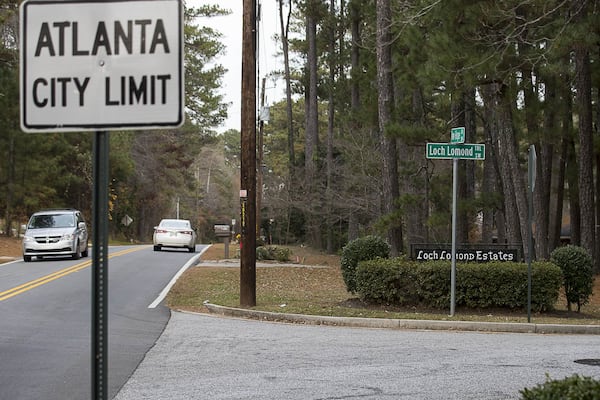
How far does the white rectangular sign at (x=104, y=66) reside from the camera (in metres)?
3.37

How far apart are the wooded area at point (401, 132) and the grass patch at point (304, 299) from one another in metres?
2.05

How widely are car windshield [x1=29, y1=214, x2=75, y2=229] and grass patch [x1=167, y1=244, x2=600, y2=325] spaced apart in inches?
221

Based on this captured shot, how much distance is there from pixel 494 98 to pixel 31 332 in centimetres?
1541

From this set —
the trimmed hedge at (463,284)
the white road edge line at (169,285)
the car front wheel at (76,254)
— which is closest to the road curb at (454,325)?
the trimmed hedge at (463,284)

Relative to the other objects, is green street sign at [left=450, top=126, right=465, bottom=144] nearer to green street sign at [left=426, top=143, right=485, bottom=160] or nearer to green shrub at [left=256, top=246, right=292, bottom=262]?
green street sign at [left=426, top=143, right=485, bottom=160]

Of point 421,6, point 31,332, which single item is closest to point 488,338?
point 31,332

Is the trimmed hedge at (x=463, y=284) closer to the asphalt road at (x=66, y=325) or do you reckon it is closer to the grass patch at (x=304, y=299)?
the grass patch at (x=304, y=299)

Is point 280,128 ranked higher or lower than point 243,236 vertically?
higher

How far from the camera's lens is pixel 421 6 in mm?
21938

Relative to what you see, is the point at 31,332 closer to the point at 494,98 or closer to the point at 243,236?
the point at 243,236

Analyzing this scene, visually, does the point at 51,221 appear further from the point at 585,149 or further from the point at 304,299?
the point at 585,149

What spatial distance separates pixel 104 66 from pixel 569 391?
3.20 m

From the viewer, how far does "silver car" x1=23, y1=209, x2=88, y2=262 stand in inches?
1080

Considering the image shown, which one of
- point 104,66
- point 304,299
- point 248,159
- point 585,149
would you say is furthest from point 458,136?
point 585,149
